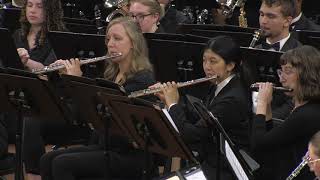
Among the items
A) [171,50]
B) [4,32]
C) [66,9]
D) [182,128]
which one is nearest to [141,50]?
[171,50]

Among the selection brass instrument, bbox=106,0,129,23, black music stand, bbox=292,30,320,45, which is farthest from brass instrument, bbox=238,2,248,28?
black music stand, bbox=292,30,320,45

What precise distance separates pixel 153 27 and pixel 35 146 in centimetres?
166

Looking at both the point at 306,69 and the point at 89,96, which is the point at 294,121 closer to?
A: the point at 306,69

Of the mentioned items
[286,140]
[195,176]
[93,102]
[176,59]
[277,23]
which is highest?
[277,23]

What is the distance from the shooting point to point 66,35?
18.2 ft

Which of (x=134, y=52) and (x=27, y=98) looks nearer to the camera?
(x=27, y=98)

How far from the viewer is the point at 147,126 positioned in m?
4.12

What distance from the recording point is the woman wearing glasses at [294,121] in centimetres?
428

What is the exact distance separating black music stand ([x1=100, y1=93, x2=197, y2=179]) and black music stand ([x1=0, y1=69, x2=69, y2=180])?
0.43 m

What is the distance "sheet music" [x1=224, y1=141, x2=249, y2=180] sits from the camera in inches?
146

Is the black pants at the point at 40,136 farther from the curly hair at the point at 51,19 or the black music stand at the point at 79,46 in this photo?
the curly hair at the point at 51,19

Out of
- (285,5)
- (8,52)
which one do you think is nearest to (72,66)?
(8,52)

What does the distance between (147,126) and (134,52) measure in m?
1.04

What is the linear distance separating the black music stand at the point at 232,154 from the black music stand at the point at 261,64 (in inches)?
41.0
